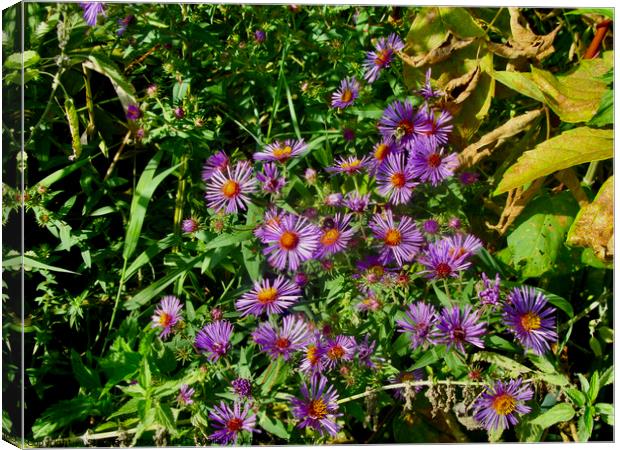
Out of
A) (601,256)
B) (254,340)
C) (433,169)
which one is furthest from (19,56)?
(601,256)

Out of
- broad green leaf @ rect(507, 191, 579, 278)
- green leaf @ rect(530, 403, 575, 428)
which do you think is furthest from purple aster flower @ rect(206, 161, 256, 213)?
green leaf @ rect(530, 403, 575, 428)

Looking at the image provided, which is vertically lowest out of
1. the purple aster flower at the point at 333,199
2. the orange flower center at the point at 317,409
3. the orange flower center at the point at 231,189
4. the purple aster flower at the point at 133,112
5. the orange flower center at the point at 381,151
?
the orange flower center at the point at 317,409

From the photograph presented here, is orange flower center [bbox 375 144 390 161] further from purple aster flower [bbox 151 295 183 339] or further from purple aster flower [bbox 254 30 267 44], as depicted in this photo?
purple aster flower [bbox 151 295 183 339]

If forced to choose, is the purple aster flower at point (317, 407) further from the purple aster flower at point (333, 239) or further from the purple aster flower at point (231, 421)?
the purple aster flower at point (333, 239)

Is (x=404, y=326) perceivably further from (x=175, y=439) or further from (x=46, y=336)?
(x=46, y=336)

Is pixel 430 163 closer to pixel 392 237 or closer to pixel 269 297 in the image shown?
pixel 392 237

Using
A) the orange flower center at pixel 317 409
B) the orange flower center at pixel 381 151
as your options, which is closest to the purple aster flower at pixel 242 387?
the orange flower center at pixel 317 409
